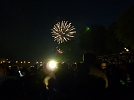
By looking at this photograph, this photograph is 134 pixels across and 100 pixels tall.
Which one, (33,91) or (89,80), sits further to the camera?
(33,91)

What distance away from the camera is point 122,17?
43.3m

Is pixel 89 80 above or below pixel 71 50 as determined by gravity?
below

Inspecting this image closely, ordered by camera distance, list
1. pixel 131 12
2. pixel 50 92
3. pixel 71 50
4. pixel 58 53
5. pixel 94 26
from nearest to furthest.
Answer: pixel 50 92, pixel 131 12, pixel 58 53, pixel 71 50, pixel 94 26

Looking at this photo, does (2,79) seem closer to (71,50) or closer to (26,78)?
(26,78)

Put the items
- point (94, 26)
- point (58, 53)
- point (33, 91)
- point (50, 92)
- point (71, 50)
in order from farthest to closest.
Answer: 1. point (94, 26)
2. point (71, 50)
3. point (58, 53)
4. point (33, 91)
5. point (50, 92)

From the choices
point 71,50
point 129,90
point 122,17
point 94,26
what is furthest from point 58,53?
point 129,90

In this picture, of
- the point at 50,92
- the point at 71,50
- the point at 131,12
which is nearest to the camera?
the point at 50,92

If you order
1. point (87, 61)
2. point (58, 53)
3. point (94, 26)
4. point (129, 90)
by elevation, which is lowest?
point (129, 90)

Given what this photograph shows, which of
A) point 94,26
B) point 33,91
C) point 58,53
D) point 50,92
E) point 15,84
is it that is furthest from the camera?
point 94,26

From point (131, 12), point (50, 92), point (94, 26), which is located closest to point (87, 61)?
point (50, 92)

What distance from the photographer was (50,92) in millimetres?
5035

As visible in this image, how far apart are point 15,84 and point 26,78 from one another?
4819 millimetres

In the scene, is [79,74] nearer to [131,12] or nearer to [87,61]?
[87,61]

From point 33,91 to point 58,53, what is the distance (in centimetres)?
6160
